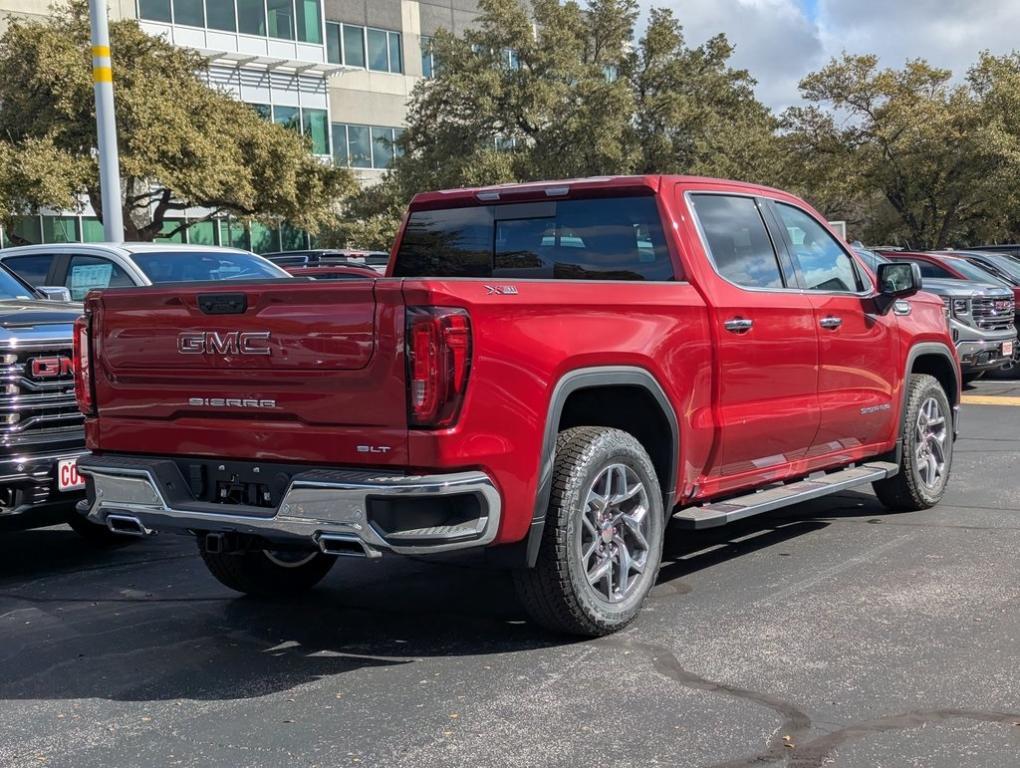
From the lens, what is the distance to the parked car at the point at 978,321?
1483cm

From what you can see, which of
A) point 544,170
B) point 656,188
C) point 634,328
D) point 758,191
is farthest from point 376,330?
point 544,170

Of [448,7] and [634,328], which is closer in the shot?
[634,328]

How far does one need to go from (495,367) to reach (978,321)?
40.0ft

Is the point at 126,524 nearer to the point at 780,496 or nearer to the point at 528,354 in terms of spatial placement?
the point at 528,354

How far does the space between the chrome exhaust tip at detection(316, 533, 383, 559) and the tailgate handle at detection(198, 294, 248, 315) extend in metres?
0.94

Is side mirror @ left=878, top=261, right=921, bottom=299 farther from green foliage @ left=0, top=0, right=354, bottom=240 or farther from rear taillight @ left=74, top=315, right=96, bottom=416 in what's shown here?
green foliage @ left=0, top=0, right=354, bottom=240

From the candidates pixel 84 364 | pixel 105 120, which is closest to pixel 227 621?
pixel 84 364

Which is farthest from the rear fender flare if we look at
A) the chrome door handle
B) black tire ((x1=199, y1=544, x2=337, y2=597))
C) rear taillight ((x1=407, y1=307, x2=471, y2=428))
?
black tire ((x1=199, y1=544, x2=337, y2=597))

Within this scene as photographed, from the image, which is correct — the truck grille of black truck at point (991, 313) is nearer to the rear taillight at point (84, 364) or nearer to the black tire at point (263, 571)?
the black tire at point (263, 571)

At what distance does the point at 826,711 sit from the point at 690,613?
1.30 meters

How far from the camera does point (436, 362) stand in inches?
169

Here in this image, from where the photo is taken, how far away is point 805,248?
6.73 metres

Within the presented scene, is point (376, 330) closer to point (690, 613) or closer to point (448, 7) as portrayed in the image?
point (690, 613)

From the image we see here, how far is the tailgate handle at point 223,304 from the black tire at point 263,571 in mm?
1552
